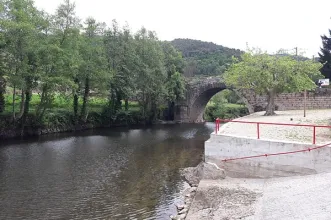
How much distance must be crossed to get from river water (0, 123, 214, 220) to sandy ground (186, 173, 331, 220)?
141 centimetres

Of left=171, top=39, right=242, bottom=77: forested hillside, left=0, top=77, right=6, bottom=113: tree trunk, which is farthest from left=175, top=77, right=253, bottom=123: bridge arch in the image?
left=171, top=39, right=242, bottom=77: forested hillside

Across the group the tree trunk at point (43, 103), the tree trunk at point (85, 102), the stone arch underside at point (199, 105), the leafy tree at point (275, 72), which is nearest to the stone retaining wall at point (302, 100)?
the leafy tree at point (275, 72)

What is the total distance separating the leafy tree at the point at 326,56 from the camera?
43562 mm

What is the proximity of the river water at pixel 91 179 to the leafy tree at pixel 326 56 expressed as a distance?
2729 cm

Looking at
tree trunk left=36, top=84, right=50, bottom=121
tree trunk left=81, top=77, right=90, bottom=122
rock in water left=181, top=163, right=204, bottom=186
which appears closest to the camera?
rock in water left=181, top=163, right=204, bottom=186

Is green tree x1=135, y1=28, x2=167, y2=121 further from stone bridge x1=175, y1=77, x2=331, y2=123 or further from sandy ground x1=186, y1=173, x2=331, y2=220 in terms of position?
sandy ground x1=186, y1=173, x2=331, y2=220

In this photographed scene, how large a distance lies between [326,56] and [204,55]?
6495 centimetres

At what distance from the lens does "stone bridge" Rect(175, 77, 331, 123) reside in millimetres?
33188

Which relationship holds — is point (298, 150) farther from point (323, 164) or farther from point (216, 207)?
point (216, 207)

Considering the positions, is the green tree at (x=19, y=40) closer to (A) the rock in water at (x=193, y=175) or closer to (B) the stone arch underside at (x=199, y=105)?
(A) the rock in water at (x=193, y=175)

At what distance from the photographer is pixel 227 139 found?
13.5 meters

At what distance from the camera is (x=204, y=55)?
10844 centimetres

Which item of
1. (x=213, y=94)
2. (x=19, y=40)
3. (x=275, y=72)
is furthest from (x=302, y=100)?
(x=19, y=40)

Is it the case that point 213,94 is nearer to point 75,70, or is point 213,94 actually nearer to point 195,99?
point 195,99
